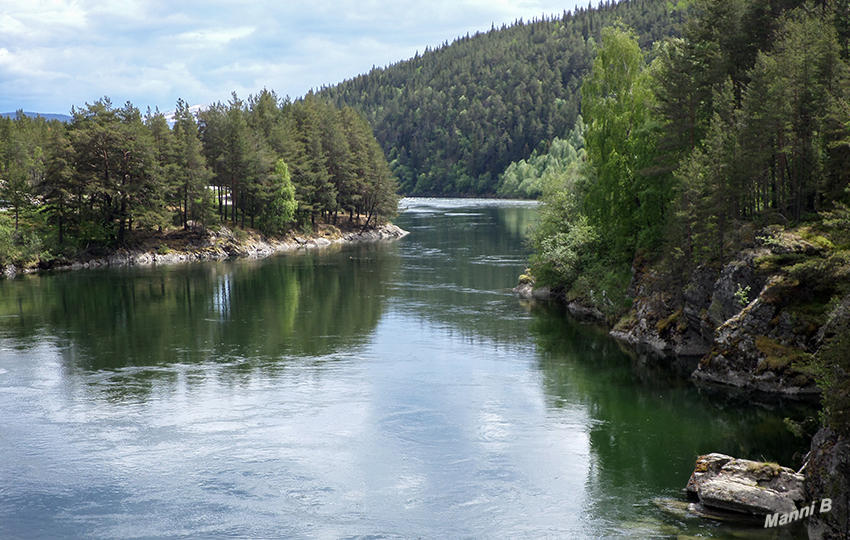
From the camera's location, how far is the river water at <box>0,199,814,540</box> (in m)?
20.3

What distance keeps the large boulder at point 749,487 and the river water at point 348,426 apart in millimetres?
915

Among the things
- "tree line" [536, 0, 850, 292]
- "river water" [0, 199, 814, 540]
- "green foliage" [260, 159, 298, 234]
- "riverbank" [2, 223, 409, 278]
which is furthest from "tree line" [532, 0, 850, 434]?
"green foliage" [260, 159, 298, 234]

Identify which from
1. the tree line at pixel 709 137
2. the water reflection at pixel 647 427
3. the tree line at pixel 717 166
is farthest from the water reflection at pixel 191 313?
the tree line at pixel 709 137

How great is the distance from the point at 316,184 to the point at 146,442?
273 ft

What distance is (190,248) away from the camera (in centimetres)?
8550

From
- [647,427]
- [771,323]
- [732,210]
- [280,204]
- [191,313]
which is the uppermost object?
[280,204]

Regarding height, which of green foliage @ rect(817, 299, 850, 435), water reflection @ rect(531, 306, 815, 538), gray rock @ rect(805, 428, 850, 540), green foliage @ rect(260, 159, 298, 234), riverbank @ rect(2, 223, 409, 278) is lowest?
water reflection @ rect(531, 306, 815, 538)

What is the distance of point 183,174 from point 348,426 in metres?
65.4

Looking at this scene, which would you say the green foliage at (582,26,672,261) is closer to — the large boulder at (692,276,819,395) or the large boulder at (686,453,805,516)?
the large boulder at (692,276,819,395)

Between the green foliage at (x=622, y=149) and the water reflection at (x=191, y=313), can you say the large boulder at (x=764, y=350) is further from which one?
the water reflection at (x=191, y=313)

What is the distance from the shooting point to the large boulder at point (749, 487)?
A: 62.2 feet

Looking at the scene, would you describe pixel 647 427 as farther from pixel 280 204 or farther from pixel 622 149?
pixel 280 204

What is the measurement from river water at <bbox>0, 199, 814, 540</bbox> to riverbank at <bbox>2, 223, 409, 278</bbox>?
25.2 m

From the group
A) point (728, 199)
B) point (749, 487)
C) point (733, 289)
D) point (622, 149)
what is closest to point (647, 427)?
point (749, 487)
